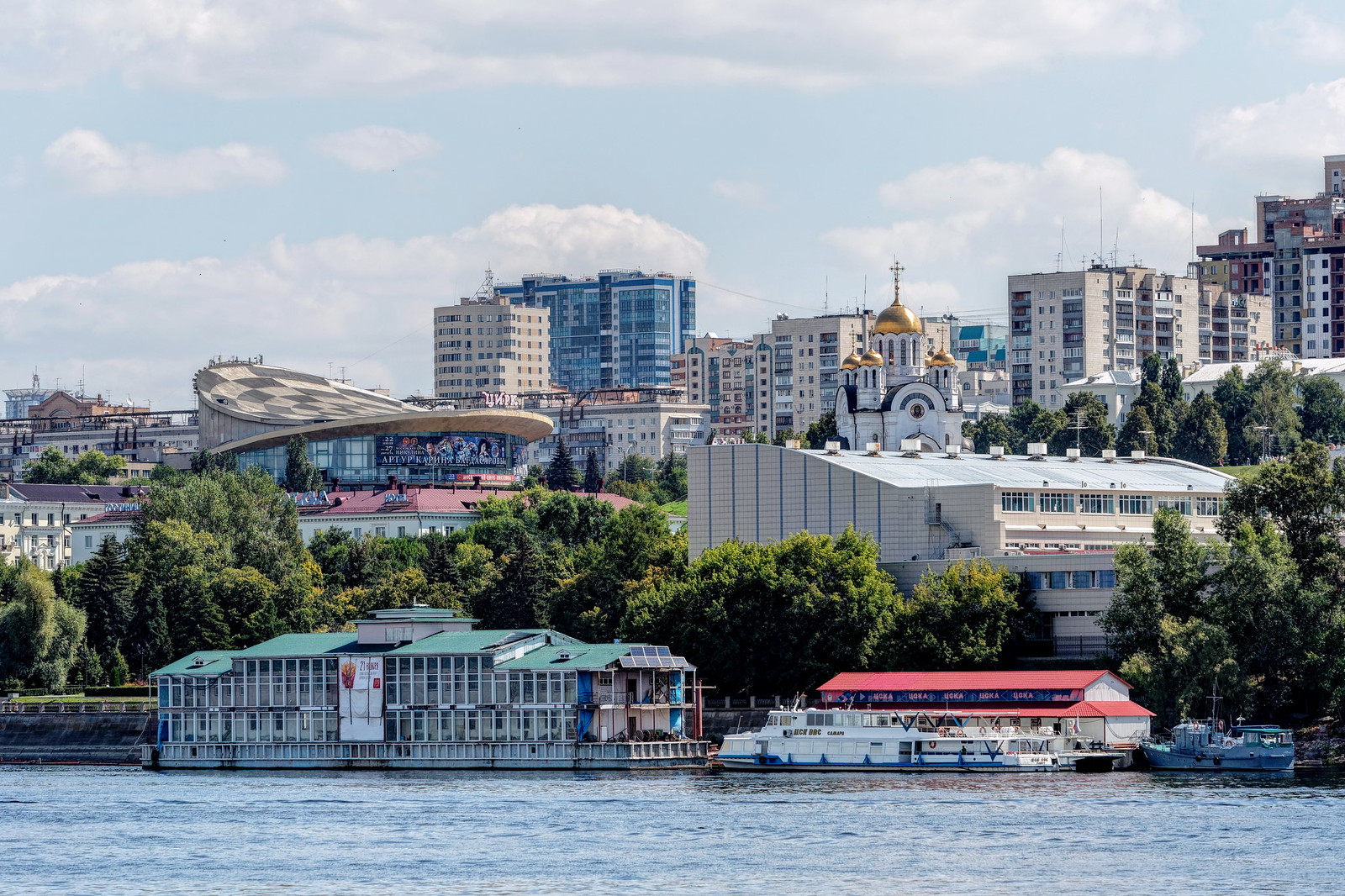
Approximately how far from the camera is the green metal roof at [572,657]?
364 feet

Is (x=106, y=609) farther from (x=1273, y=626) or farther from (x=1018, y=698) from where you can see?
(x=1273, y=626)

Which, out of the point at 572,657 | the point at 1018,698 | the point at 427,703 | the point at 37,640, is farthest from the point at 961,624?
the point at 37,640

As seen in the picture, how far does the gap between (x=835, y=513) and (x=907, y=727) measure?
80.6 ft

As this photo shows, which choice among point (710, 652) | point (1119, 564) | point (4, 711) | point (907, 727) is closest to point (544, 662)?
point (710, 652)

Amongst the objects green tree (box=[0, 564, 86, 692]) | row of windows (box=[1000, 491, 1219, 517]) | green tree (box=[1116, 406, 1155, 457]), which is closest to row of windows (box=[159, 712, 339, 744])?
green tree (box=[0, 564, 86, 692])

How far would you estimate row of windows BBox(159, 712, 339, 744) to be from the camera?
116 m

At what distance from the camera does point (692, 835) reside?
265 ft

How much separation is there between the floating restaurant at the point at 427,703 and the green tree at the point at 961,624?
31.0ft

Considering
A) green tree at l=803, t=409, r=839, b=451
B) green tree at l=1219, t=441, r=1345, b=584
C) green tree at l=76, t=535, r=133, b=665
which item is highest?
green tree at l=803, t=409, r=839, b=451

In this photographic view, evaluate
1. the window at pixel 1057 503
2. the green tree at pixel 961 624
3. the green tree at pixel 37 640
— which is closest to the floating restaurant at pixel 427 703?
the green tree at pixel 961 624

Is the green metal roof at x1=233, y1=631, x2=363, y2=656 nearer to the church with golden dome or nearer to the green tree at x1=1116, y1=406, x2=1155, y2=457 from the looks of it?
the church with golden dome

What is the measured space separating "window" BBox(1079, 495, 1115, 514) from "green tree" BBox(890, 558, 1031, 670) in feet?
64.3

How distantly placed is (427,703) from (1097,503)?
37964 mm

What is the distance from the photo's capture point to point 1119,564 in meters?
109
